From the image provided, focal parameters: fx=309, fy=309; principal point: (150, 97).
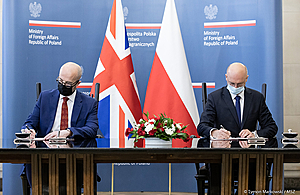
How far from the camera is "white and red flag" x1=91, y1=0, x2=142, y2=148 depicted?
4.01 metres

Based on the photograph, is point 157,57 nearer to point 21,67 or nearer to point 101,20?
point 101,20

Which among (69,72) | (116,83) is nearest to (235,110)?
(116,83)

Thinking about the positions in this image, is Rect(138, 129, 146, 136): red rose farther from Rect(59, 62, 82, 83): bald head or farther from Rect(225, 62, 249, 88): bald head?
Rect(225, 62, 249, 88): bald head

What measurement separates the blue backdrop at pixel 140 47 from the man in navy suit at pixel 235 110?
0.91 meters

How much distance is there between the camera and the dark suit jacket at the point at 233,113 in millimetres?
3150

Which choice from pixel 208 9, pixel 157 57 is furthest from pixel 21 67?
pixel 208 9

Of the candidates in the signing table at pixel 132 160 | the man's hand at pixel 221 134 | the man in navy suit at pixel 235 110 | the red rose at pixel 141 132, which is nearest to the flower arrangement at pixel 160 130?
the red rose at pixel 141 132

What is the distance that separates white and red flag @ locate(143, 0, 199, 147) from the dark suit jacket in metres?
0.76

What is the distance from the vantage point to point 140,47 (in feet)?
14.5

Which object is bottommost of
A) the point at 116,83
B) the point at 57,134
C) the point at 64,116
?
the point at 57,134

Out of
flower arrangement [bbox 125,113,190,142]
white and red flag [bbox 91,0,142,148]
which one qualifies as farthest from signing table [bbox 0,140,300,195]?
white and red flag [bbox 91,0,142,148]

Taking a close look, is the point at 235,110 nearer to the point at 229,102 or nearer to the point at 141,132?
the point at 229,102

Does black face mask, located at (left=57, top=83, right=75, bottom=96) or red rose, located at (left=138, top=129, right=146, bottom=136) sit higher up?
black face mask, located at (left=57, top=83, right=75, bottom=96)

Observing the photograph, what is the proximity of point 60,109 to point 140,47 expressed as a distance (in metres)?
1.72
